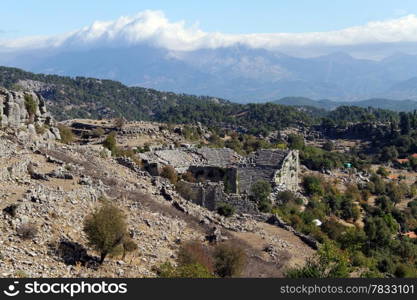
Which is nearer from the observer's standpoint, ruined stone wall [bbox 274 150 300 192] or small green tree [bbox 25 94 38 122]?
ruined stone wall [bbox 274 150 300 192]

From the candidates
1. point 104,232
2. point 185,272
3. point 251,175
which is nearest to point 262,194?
point 251,175

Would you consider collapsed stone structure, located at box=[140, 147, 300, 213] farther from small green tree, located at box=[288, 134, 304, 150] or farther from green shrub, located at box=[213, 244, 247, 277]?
small green tree, located at box=[288, 134, 304, 150]

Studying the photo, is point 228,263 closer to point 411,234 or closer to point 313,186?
point 411,234

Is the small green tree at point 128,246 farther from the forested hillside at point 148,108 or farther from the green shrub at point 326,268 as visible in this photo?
the forested hillside at point 148,108

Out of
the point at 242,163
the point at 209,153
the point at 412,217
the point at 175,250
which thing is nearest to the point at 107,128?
the point at 209,153

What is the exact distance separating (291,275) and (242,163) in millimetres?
30937

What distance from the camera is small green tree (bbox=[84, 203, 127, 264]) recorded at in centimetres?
1894

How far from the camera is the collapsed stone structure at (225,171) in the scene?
33750 mm

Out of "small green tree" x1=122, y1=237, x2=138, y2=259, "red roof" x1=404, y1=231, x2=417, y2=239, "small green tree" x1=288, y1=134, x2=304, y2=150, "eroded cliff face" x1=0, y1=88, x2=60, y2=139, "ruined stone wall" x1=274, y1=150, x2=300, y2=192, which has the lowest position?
"red roof" x1=404, y1=231, x2=417, y2=239

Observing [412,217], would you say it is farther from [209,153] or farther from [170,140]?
[170,140]

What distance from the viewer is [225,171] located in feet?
142

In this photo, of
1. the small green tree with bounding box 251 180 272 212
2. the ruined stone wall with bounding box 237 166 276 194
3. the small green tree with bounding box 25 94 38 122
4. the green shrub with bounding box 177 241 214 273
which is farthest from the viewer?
the small green tree with bounding box 25 94 38 122

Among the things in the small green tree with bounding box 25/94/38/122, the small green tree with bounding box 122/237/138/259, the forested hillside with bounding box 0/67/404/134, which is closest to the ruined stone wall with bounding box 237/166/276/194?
the small green tree with bounding box 25/94/38/122

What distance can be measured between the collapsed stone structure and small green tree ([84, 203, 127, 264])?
46.0ft
